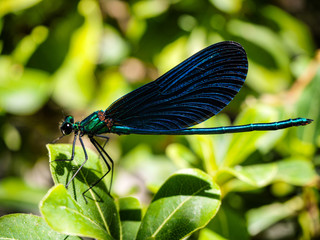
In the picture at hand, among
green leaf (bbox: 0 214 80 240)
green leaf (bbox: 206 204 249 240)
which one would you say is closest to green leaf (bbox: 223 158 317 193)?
green leaf (bbox: 206 204 249 240)

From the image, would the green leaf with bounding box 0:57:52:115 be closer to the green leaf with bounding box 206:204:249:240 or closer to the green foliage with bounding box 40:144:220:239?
the green foliage with bounding box 40:144:220:239

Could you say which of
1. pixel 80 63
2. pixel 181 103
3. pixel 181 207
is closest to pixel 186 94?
pixel 181 103

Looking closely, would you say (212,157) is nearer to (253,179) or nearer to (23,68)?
(253,179)

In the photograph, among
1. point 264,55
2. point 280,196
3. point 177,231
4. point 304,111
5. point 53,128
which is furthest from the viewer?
point 53,128

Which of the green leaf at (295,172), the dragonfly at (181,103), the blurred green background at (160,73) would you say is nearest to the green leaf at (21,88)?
the blurred green background at (160,73)

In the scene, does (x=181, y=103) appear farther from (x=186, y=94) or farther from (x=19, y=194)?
(x=19, y=194)

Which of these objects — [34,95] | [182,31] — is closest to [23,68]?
[34,95]

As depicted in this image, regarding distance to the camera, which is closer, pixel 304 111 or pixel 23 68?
pixel 304 111
